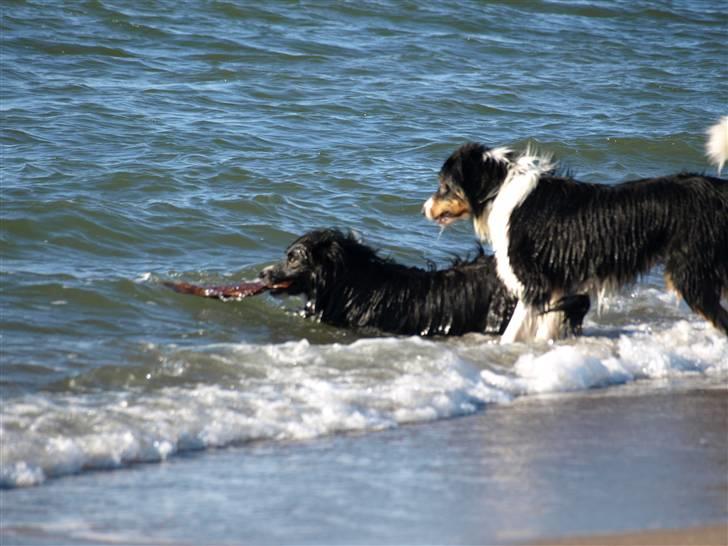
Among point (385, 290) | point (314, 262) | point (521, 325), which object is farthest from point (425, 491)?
point (314, 262)

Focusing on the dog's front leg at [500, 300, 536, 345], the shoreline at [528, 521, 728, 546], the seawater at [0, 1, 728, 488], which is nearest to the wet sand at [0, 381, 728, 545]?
the shoreline at [528, 521, 728, 546]

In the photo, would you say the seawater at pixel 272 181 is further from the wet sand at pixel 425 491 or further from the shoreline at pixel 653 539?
the shoreline at pixel 653 539

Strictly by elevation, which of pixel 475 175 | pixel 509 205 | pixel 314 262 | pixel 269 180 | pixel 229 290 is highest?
Answer: pixel 475 175

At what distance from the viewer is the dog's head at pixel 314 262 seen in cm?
775

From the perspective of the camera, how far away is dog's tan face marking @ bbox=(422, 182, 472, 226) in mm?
7398

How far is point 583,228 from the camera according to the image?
23.3 feet

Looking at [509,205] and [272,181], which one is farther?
[272,181]

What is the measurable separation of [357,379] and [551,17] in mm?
13367

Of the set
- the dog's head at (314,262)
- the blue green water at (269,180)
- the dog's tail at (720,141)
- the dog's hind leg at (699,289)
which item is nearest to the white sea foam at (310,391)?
the blue green water at (269,180)

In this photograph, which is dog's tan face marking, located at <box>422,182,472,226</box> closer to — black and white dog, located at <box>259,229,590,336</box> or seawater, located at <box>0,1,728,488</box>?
black and white dog, located at <box>259,229,590,336</box>

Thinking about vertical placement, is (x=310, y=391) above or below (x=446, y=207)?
below

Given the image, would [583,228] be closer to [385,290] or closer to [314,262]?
[385,290]

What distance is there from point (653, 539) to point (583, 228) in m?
3.21

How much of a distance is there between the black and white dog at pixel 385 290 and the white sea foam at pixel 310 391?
0.71ft
